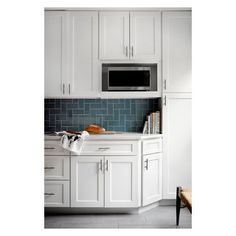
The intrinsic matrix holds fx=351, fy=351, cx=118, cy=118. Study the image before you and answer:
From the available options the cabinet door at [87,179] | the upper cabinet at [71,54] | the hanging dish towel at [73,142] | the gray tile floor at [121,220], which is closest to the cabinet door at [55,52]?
the upper cabinet at [71,54]

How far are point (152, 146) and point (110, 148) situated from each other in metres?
0.51

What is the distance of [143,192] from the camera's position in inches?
148

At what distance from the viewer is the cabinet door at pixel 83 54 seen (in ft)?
12.8

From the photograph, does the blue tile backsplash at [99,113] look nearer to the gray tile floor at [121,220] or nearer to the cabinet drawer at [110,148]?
the cabinet drawer at [110,148]

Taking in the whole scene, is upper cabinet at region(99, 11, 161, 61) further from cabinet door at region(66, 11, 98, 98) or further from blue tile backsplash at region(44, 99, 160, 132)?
blue tile backsplash at region(44, 99, 160, 132)

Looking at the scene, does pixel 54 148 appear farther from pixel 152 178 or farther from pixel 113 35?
pixel 113 35

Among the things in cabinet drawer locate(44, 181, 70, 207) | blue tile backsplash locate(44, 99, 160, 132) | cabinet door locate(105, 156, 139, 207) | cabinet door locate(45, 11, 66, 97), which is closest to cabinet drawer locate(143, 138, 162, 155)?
cabinet door locate(105, 156, 139, 207)

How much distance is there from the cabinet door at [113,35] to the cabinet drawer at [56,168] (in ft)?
4.04

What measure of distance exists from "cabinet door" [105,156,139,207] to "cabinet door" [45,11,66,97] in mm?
1010

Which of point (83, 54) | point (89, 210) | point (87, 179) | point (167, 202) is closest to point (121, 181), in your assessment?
point (87, 179)

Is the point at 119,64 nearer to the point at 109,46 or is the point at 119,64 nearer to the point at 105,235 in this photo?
the point at 109,46

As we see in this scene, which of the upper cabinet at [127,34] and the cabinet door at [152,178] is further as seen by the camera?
the upper cabinet at [127,34]
